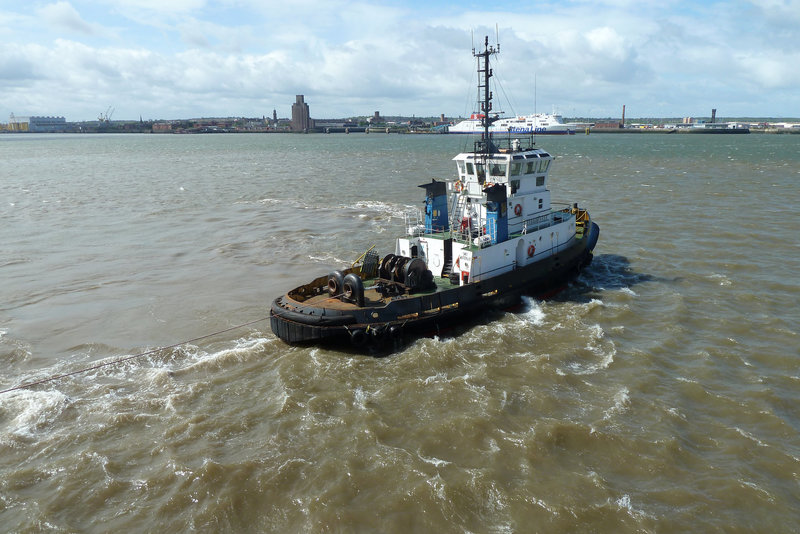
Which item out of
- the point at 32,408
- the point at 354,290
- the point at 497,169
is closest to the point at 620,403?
the point at 354,290

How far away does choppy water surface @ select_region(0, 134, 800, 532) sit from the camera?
9.58m

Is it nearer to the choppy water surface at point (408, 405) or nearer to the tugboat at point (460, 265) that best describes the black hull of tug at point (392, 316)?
the tugboat at point (460, 265)

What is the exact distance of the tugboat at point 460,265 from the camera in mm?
15281

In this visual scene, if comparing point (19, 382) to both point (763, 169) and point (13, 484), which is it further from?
point (763, 169)

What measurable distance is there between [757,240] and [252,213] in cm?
3128

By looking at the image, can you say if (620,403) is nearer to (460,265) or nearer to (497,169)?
(460,265)

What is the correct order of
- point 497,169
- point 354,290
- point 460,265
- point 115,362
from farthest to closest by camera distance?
point 497,169 < point 460,265 < point 354,290 < point 115,362

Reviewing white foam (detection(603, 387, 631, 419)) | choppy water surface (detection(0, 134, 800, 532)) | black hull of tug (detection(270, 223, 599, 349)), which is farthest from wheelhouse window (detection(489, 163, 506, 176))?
white foam (detection(603, 387, 631, 419))

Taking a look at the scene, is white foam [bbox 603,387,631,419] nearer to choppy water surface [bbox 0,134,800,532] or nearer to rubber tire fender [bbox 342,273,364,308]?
choppy water surface [bbox 0,134,800,532]

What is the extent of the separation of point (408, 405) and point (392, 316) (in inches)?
130

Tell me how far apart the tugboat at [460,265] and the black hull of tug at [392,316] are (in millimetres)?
31

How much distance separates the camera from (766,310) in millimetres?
18016

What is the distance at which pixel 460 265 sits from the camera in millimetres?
17578

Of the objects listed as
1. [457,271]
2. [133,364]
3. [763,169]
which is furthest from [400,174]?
[133,364]
